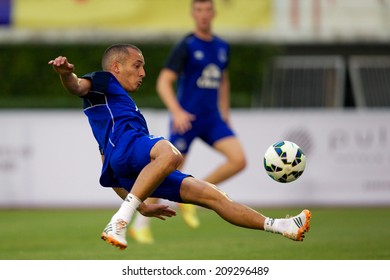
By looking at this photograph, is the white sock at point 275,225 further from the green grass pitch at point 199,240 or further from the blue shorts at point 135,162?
the green grass pitch at point 199,240

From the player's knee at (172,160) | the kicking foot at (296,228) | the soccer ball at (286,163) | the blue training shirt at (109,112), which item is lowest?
the kicking foot at (296,228)

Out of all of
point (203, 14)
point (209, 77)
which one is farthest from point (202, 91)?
point (203, 14)

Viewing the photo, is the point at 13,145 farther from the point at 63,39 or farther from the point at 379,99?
the point at 379,99

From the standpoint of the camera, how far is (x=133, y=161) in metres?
8.02

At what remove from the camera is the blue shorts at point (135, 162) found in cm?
799

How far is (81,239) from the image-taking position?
38.2 feet

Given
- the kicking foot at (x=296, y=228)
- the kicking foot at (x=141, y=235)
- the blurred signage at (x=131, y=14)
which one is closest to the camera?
the kicking foot at (x=296, y=228)

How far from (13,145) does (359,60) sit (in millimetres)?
9815

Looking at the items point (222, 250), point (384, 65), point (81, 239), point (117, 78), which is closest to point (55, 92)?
point (384, 65)

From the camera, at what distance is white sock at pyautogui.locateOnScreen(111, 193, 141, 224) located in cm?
776

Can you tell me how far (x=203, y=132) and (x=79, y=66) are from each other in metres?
12.4

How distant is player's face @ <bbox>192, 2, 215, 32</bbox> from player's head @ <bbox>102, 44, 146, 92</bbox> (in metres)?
4.09

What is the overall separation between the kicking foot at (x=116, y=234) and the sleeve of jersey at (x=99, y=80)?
113cm

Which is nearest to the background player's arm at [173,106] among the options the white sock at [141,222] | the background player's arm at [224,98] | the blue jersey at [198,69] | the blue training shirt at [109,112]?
the blue jersey at [198,69]
